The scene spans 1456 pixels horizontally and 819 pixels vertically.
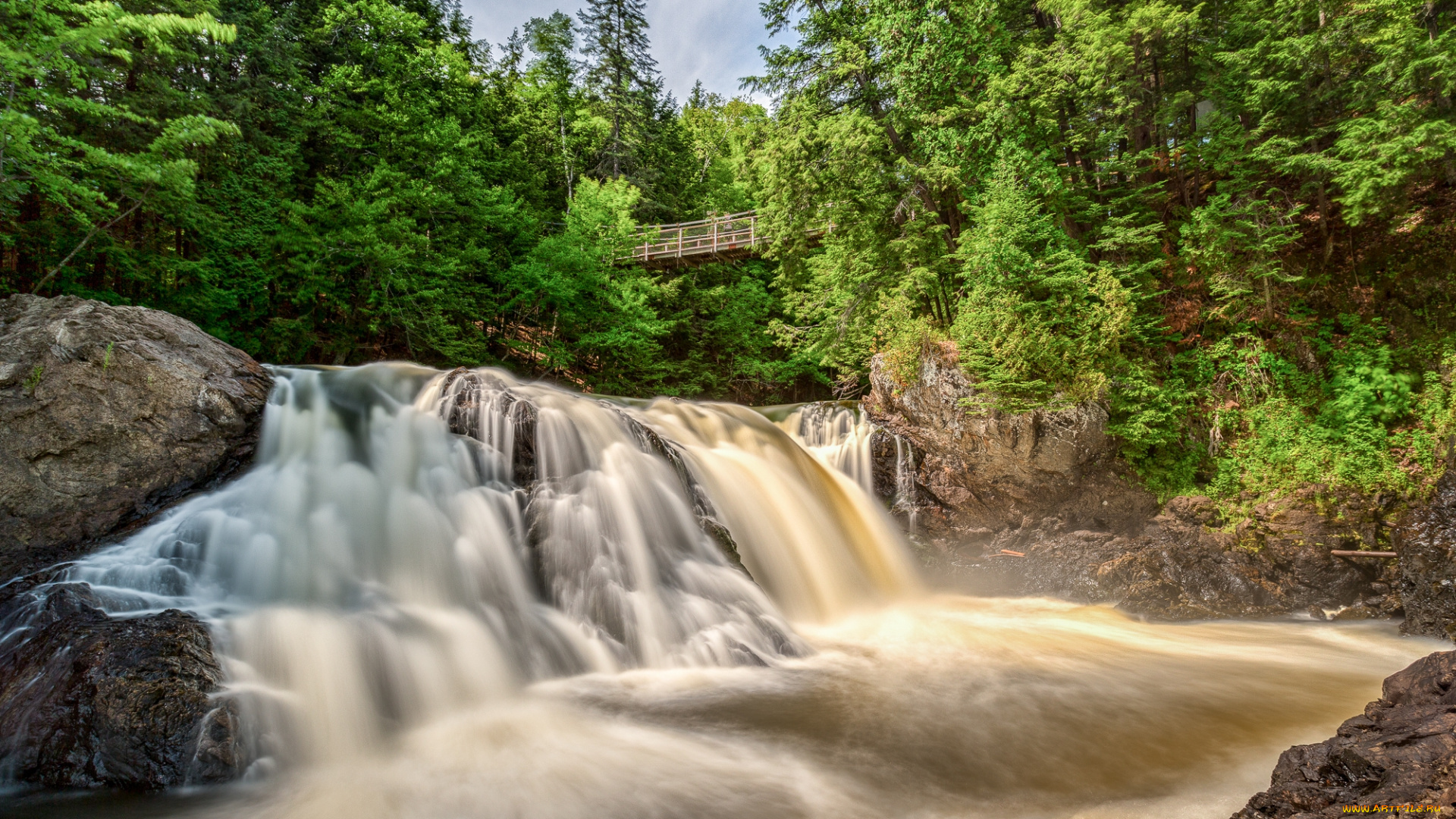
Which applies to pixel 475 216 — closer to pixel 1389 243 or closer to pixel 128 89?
pixel 128 89

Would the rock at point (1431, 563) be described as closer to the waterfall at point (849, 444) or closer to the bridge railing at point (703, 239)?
the waterfall at point (849, 444)

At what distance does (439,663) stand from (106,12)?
6.93m

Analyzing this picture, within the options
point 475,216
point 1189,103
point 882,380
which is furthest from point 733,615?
point 475,216

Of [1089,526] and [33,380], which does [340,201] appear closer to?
[33,380]

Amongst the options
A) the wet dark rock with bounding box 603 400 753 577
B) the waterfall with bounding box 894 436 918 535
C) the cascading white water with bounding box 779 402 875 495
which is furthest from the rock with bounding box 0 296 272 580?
the waterfall with bounding box 894 436 918 535

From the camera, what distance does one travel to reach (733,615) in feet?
18.7

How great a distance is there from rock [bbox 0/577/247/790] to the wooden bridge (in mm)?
15477

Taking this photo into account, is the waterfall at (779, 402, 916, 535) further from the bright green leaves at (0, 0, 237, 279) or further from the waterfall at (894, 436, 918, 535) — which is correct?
the bright green leaves at (0, 0, 237, 279)

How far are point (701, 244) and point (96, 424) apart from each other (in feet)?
52.4

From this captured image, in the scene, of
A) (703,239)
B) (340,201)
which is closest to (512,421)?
(340,201)

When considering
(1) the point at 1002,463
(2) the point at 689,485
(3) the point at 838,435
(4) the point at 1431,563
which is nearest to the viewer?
(4) the point at 1431,563

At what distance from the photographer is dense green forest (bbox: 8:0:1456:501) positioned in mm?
7516

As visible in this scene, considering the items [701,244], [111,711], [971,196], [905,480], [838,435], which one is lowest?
[111,711]

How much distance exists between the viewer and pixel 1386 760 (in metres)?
1.95
